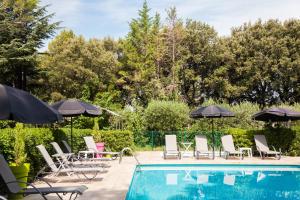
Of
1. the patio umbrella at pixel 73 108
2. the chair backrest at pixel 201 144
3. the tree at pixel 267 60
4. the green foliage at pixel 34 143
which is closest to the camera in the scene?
the green foliage at pixel 34 143

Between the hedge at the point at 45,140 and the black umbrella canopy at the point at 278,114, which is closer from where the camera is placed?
the hedge at the point at 45,140

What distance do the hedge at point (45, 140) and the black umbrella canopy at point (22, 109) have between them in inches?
126

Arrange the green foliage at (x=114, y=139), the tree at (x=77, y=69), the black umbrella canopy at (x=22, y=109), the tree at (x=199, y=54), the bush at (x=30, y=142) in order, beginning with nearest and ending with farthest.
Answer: the black umbrella canopy at (x=22, y=109)
the bush at (x=30, y=142)
the green foliage at (x=114, y=139)
the tree at (x=77, y=69)
the tree at (x=199, y=54)

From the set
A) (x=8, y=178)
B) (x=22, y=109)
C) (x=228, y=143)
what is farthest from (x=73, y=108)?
(x=22, y=109)

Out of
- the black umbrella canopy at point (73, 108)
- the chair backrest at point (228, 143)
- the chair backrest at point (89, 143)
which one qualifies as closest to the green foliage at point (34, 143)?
the black umbrella canopy at point (73, 108)

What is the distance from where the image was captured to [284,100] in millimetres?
37969

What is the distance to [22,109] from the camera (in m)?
5.89

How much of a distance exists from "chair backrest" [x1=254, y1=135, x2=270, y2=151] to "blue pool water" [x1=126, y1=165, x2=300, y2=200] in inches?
108

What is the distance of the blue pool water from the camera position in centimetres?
998

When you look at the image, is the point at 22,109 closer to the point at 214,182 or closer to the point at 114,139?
the point at 214,182

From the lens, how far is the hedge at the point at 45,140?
30.9 ft

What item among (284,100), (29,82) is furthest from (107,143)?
(284,100)

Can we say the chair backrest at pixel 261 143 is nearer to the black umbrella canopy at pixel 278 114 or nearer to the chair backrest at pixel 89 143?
the black umbrella canopy at pixel 278 114

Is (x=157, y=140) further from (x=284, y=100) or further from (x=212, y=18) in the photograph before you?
(x=284, y=100)
